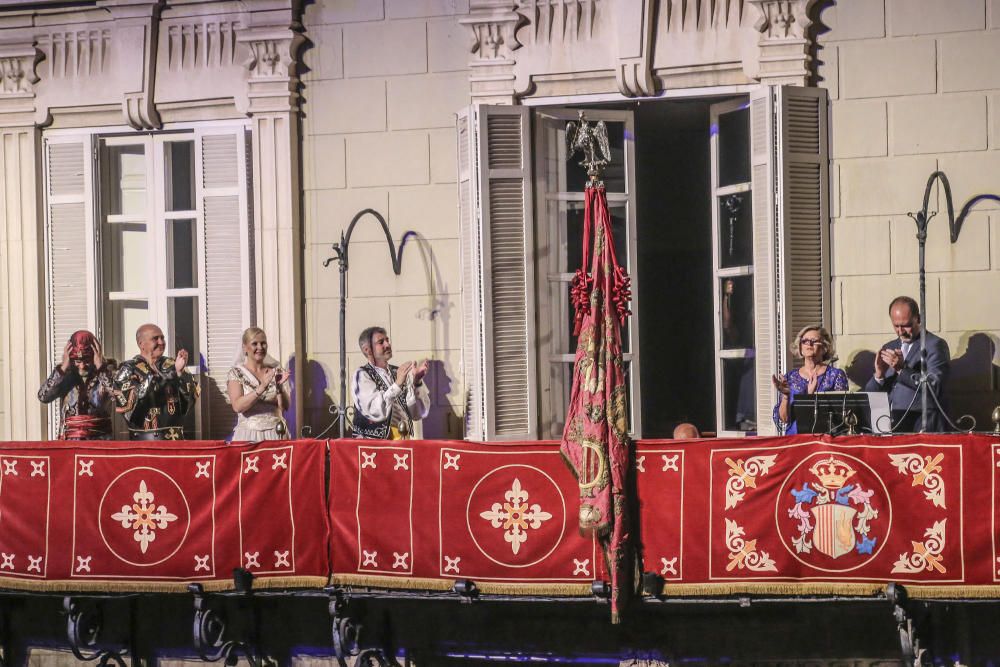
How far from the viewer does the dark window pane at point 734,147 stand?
10305 mm

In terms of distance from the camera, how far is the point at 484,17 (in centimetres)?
1058

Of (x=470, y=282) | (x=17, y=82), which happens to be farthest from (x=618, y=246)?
(x=17, y=82)

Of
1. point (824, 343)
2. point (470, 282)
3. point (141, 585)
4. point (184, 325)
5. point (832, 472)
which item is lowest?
point (141, 585)

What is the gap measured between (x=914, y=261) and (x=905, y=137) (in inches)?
31.5

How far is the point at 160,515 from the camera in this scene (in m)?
9.39

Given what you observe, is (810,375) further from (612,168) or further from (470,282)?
(470,282)

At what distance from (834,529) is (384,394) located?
3.15 m

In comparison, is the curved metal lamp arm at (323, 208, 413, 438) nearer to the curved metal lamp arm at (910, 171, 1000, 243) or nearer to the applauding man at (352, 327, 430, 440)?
the applauding man at (352, 327, 430, 440)

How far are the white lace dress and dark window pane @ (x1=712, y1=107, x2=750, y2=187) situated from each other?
132 inches

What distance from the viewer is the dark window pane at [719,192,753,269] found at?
33.7 feet

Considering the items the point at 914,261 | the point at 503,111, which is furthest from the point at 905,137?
the point at 503,111

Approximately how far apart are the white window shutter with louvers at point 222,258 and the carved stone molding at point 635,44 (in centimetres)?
275

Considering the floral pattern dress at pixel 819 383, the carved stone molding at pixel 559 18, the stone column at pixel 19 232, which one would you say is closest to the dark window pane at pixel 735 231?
the floral pattern dress at pixel 819 383

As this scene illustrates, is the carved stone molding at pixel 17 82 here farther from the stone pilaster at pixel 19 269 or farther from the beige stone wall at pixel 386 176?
the beige stone wall at pixel 386 176
